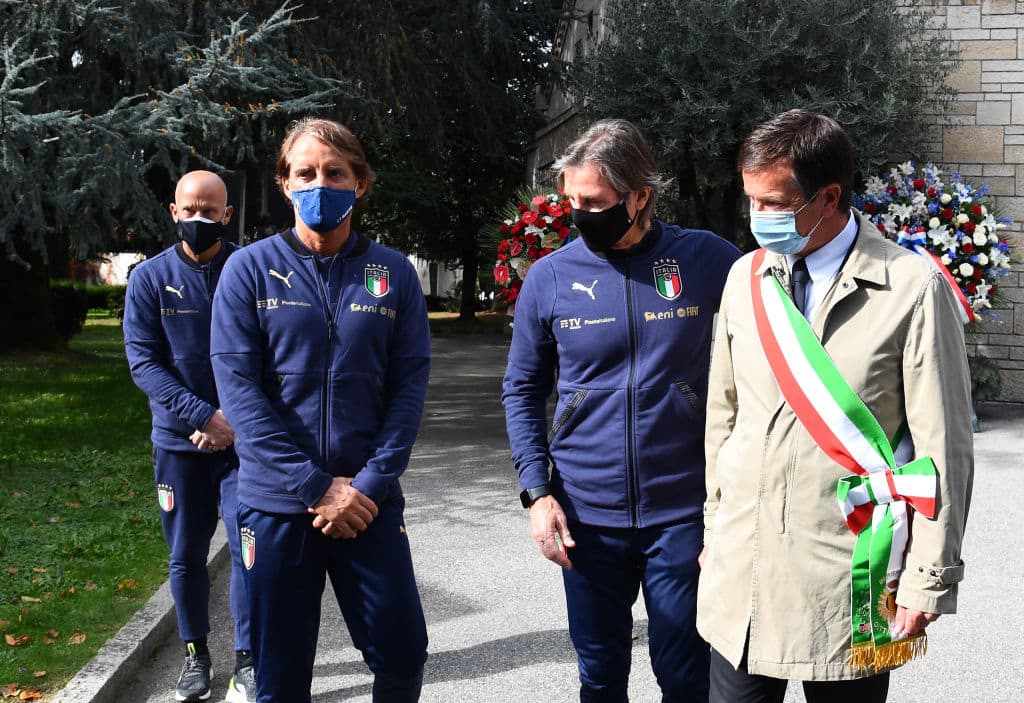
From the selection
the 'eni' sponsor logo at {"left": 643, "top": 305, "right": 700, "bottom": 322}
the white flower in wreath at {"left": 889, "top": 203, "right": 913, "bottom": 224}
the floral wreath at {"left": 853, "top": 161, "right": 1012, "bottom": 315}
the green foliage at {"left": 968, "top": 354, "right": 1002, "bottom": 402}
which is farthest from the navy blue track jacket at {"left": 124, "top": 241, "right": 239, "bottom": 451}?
the green foliage at {"left": 968, "top": 354, "right": 1002, "bottom": 402}

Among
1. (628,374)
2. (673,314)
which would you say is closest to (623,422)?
(628,374)

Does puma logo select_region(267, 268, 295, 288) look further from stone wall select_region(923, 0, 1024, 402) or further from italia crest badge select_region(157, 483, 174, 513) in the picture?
stone wall select_region(923, 0, 1024, 402)

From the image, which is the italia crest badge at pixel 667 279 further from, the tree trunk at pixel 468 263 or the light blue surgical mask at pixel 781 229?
the tree trunk at pixel 468 263

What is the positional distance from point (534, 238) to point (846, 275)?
7.09 metres

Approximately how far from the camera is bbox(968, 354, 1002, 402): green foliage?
1273 cm

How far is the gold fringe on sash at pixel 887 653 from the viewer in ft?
8.10

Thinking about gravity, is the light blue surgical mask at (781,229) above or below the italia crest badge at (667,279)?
above

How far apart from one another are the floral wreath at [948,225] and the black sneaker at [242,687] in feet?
30.5

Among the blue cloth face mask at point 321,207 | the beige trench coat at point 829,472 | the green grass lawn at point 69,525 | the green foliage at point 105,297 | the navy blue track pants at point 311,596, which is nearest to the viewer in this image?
→ the beige trench coat at point 829,472

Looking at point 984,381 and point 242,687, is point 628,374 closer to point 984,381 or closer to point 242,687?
point 242,687

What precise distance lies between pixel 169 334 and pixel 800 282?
2780 mm

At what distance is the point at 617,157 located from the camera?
321 centimetres

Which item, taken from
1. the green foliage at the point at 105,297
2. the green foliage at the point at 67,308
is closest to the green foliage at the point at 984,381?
the green foliage at the point at 67,308

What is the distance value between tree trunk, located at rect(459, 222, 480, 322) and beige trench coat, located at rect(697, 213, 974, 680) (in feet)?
101
